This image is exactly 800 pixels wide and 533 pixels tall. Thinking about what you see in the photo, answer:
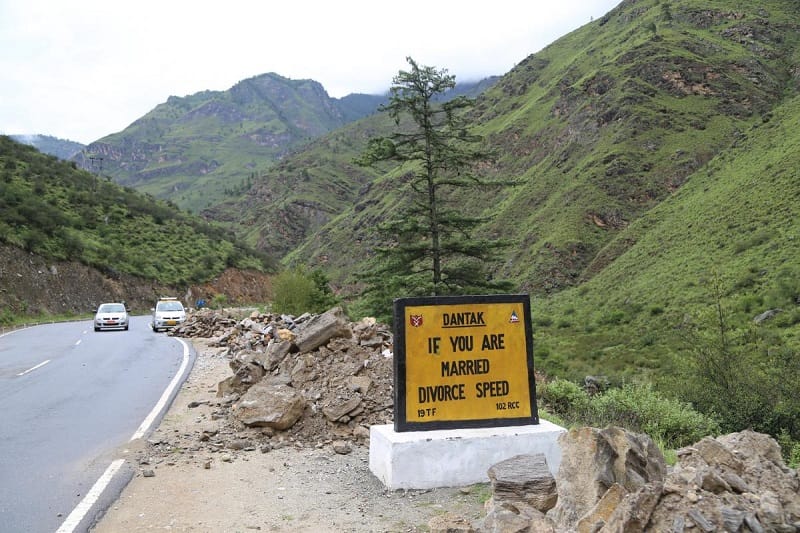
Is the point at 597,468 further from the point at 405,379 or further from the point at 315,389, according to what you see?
the point at 315,389

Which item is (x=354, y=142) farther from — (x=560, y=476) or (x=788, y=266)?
(x=560, y=476)

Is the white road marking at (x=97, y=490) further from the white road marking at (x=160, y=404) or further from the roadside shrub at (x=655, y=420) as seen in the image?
the roadside shrub at (x=655, y=420)

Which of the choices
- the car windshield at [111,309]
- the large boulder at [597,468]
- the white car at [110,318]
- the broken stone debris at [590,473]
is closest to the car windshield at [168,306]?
the white car at [110,318]

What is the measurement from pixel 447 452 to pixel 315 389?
137 inches

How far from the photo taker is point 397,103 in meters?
22.2

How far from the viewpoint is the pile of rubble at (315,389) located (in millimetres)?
7809

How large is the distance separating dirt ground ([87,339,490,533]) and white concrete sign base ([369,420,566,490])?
14 cm

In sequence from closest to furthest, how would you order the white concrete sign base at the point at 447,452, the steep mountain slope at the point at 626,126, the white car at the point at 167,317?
1. the white concrete sign base at the point at 447,452
2. the white car at the point at 167,317
3. the steep mountain slope at the point at 626,126

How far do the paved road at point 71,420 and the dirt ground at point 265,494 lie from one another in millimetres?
368

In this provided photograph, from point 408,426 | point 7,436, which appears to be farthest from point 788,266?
point 7,436

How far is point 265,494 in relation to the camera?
5.77 meters

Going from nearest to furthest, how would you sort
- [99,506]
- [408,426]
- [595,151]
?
[99,506]
[408,426]
[595,151]

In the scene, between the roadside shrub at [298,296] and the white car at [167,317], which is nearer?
the roadside shrub at [298,296]

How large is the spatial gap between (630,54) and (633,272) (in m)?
46.2
